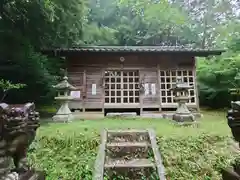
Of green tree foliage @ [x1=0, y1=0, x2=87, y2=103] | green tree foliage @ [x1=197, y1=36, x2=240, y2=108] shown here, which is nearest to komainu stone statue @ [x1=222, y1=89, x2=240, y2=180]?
green tree foliage @ [x1=0, y1=0, x2=87, y2=103]

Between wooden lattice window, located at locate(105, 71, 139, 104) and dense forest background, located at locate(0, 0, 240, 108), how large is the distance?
261 centimetres

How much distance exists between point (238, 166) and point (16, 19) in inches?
298

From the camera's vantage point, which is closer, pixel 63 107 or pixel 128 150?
pixel 128 150

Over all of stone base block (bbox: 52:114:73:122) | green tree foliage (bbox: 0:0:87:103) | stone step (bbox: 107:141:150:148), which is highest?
green tree foliage (bbox: 0:0:87:103)

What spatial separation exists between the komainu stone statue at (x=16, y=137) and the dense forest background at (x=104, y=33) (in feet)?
15.5

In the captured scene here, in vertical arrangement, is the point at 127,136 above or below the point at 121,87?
below

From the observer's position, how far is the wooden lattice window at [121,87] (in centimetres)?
1090

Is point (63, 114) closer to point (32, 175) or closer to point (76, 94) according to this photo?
point (76, 94)

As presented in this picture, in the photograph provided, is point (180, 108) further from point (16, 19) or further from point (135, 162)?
point (16, 19)

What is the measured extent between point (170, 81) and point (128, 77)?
2.09 m

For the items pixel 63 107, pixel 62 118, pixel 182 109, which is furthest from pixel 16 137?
pixel 182 109

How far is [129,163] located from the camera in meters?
4.35

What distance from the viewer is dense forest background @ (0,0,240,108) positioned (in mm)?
7797

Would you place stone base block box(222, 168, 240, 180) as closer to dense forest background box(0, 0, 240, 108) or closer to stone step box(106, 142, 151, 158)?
stone step box(106, 142, 151, 158)
